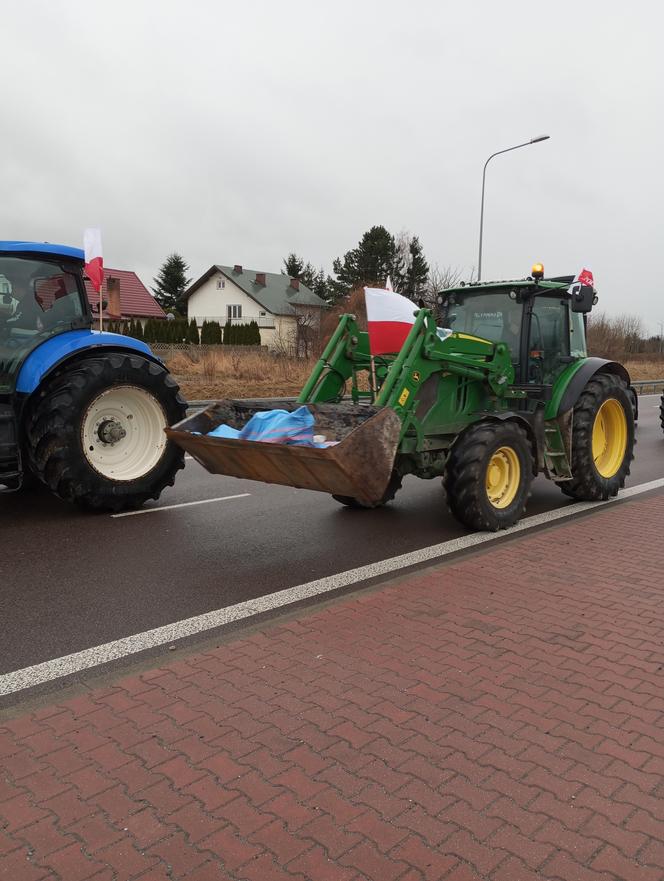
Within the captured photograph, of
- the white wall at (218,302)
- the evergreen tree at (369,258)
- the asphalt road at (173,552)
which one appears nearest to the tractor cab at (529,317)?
the asphalt road at (173,552)

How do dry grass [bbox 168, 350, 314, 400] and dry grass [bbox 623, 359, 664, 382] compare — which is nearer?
dry grass [bbox 168, 350, 314, 400]

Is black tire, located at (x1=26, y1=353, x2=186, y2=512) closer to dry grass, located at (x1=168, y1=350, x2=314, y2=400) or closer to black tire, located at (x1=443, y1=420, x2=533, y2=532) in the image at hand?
black tire, located at (x1=443, y1=420, x2=533, y2=532)

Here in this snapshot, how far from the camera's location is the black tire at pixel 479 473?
6.20 metres

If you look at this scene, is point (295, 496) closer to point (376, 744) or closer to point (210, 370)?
point (376, 744)

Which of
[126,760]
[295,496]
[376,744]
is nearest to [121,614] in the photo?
[126,760]

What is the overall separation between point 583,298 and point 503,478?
2.07 meters

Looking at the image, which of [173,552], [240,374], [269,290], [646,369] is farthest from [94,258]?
[269,290]

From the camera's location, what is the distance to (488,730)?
126 inches

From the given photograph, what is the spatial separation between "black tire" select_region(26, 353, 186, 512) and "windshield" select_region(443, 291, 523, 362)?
3.18 meters

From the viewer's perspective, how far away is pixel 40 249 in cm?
676

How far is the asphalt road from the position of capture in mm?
4434

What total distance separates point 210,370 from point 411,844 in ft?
67.0

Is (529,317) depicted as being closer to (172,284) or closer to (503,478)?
(503,478)

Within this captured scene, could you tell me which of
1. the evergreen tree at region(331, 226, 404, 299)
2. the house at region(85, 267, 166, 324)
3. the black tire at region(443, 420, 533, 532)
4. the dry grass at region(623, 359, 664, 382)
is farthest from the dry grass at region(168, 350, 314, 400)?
the evergreen tree at region(331, 226, 404, 299)
